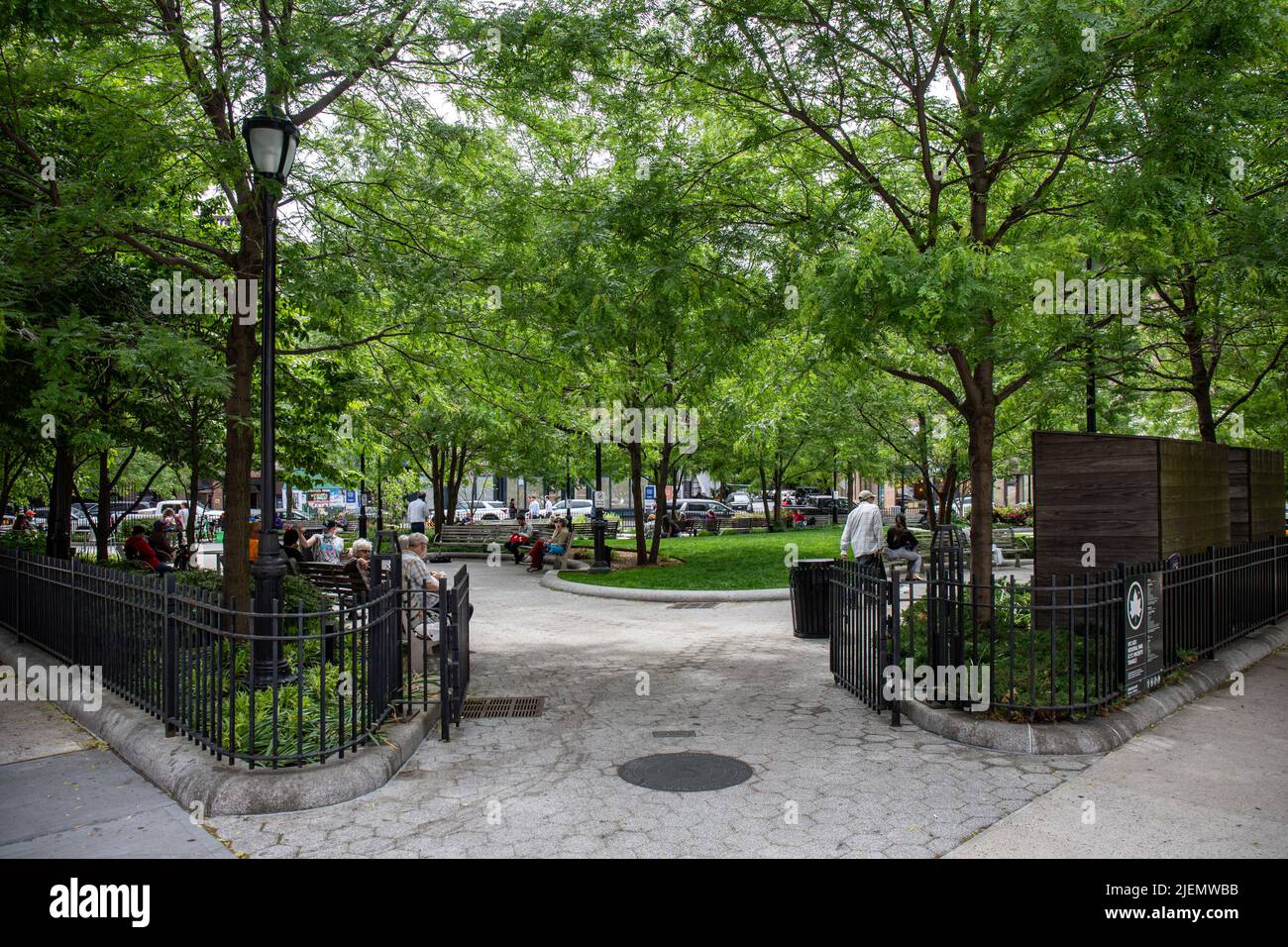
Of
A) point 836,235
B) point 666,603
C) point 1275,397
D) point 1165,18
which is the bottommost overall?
point 666,603

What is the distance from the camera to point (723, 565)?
20.8 meters

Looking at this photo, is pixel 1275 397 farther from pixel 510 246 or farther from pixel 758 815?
pixel 758 815

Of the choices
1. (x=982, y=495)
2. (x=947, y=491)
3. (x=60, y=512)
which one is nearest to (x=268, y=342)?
(x=982, y=495)

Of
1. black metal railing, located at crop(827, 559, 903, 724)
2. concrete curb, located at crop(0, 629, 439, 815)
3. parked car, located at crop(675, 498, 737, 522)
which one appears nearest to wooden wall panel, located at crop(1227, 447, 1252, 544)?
black metal railing, located at crop(827, 559, 903, 724)

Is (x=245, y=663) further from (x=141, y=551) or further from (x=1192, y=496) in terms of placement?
(x=1192, y=496)

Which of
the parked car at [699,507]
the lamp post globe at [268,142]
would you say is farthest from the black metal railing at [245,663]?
the parked car at [699,507]

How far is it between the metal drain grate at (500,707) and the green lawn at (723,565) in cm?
Result: 894

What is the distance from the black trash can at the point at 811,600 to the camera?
A: 12.0 m

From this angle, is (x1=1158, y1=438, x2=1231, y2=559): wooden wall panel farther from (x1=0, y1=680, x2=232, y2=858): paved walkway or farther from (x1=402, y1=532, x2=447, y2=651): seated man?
(x1=0, y1=680, x2=232, y2=858): paved walkway

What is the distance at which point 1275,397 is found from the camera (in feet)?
47.7

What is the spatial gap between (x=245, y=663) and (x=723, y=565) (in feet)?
46.9

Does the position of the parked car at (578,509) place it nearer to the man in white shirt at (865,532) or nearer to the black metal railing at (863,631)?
the man in white shirt at (865,532)

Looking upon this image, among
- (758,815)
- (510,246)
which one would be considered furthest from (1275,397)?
(758,815)

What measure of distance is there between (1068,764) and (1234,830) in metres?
1.25
